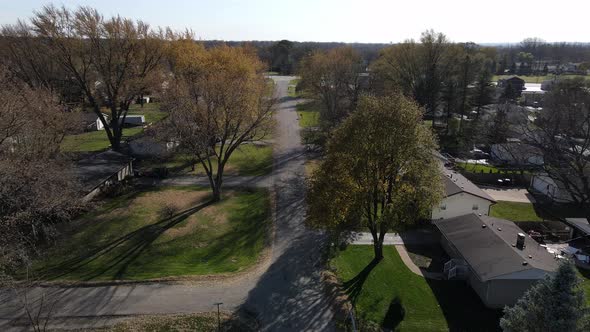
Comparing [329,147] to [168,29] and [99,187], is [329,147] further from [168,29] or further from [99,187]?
[168,29]

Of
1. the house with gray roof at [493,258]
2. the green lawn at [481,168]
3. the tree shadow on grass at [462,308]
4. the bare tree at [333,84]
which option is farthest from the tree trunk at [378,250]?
the bare tree at [333,84]

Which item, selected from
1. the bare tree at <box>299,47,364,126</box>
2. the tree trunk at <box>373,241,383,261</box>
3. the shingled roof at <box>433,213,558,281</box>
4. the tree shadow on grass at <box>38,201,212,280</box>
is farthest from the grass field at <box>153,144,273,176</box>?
the shingled roof at <box>433,213,558,281</box>

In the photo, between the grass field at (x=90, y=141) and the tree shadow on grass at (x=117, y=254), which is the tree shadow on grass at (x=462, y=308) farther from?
the grass field at (x=90, y=141)

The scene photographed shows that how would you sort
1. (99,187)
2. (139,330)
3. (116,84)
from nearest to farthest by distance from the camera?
(139,330) → (99,187) → (116,84)

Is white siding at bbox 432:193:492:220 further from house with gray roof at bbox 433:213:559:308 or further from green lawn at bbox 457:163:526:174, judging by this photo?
green lawn at bbox 457:163:526:174

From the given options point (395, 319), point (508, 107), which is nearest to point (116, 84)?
point (395, 319)

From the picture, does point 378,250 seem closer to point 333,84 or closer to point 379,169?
point 379,169
